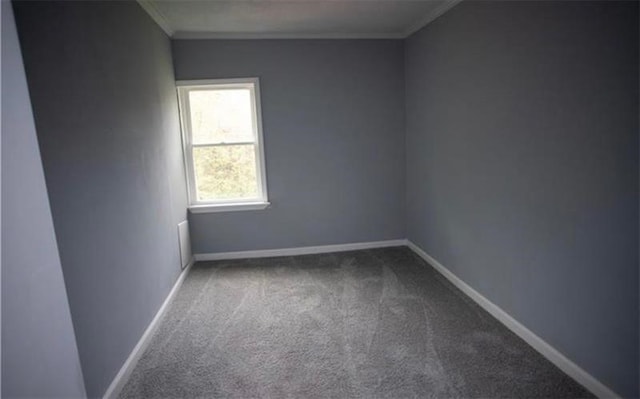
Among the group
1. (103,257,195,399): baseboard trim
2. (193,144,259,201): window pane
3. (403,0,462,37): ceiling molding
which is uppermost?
(403,0,462,37): ceiling molding

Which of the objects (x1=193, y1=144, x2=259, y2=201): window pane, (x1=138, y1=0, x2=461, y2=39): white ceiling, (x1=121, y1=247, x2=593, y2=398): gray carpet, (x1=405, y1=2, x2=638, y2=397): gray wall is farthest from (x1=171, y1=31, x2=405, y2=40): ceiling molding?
(x1=121, y1=247, x2=593, y2=398): gray carpet

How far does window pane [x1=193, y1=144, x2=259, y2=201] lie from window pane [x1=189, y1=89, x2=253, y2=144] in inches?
4.3

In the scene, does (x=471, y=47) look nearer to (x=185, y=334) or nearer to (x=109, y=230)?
(x=109, y=230)

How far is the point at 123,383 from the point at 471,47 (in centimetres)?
318

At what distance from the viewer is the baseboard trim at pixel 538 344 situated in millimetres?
1676

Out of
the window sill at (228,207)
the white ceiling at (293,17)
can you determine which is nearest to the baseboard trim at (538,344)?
the window sill at (228,207)

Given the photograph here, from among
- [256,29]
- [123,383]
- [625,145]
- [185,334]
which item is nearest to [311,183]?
[256,29]

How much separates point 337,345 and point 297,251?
5.87 ft

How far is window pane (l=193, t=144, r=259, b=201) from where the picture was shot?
364 centimetres

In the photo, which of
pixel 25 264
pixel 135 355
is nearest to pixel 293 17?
pixel 25 264

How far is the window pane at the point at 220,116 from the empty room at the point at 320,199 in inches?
1.0

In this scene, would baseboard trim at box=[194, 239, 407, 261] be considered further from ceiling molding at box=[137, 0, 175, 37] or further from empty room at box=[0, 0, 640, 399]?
ceiling molding at box=[137, 0, 175, 37]

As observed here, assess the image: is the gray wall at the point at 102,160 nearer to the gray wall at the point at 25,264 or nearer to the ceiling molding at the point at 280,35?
the gray wall at the point at 25,264

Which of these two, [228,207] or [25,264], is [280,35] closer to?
[228,207]
